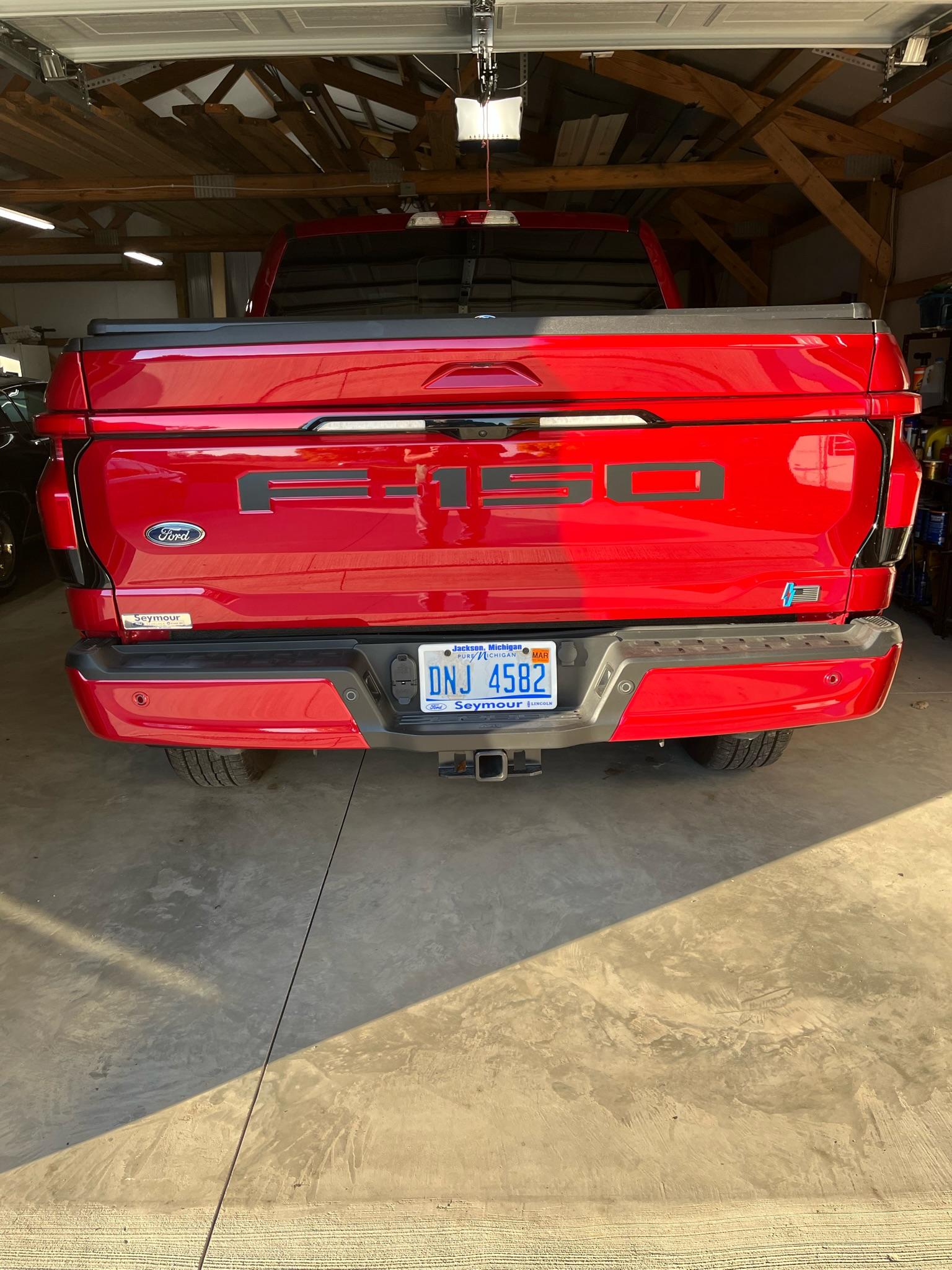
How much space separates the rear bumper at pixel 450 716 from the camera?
2.23m

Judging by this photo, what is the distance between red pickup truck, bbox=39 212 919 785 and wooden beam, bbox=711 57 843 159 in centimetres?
457

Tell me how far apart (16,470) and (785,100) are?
21.6ft

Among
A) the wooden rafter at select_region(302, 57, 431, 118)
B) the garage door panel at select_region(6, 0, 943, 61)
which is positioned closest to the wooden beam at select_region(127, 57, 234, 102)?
the wooden rafter at select_region(302, 57, 431, 118)

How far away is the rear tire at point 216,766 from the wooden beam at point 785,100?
544 cm

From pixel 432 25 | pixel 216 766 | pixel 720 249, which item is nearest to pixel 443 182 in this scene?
pixel 720 249

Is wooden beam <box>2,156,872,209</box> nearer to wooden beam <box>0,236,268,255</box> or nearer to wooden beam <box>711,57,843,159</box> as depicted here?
wooden beam <box>711,57,843,159</box>

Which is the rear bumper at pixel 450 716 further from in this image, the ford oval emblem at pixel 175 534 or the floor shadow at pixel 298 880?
the floor shadow at pixel 298 880

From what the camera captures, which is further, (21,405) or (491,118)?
(21,405)

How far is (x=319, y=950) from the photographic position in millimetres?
2299

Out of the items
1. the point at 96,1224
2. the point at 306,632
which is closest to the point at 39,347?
the point at 306,632

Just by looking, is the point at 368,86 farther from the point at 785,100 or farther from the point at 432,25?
the point at 432,25

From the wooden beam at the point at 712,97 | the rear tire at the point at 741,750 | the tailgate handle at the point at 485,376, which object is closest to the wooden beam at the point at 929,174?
the wooden beam at the point at 712,97

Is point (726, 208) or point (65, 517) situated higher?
point (726, 208)

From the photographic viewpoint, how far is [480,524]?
218 centimetres
